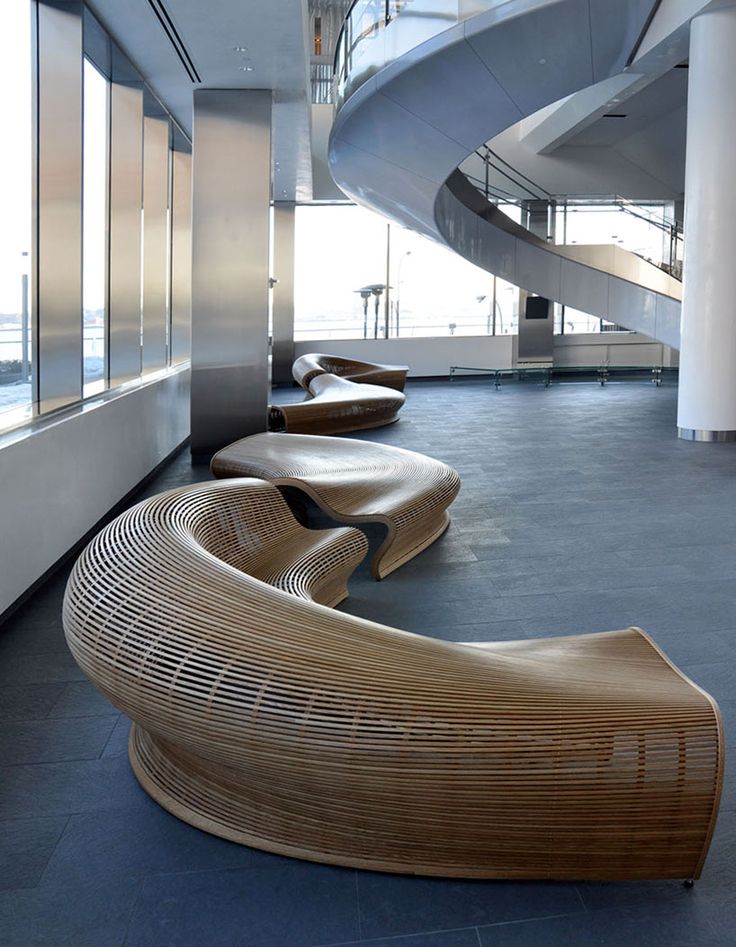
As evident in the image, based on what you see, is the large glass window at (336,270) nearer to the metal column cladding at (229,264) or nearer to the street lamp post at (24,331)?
the metal column cladding at (229,264)

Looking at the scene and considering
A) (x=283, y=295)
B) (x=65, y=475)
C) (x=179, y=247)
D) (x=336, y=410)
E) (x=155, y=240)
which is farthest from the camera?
(x=283, y=295)

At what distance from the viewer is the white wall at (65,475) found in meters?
4.64

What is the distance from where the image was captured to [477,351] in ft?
70.7

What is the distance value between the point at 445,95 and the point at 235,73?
2690mm

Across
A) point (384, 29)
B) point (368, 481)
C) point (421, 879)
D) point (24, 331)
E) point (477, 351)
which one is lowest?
point (421, 879)

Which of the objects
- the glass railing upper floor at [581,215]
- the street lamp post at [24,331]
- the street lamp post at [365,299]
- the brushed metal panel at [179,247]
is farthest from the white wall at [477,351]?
the street lamp post at [24,331]

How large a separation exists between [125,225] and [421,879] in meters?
7.76

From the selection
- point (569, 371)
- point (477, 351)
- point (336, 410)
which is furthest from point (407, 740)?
point (477, 351)

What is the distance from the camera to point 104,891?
2.42 m

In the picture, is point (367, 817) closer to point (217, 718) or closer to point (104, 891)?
point (217, 718)

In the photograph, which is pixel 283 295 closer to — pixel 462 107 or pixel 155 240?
pixel 155 240

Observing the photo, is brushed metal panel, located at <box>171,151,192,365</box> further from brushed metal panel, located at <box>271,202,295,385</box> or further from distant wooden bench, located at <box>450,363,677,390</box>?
distant wooden bench, located at <box>450,363,677,390</box>

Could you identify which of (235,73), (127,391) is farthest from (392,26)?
(127,391)

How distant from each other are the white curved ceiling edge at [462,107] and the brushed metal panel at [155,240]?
2231mm
